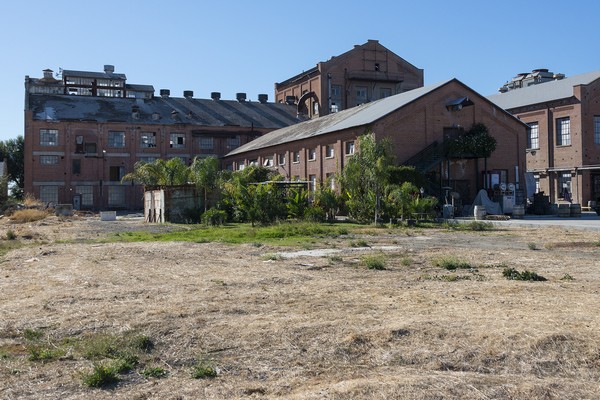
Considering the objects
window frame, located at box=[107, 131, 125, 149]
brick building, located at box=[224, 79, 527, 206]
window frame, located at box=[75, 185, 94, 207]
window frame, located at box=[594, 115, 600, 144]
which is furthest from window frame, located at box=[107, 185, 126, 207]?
window frame, located at box=[594, 115, 600, 144]

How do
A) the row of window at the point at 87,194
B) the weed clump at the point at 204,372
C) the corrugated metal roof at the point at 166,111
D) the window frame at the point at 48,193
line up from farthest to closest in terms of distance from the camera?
the corrugated metal roof at the point at 166,111, the row of window at the point at 87,194, the window frame at the point at 48,193, the weed clump at the point at 204,372

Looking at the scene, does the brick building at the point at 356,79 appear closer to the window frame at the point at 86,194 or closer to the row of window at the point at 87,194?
the row of window at the point at 87,194

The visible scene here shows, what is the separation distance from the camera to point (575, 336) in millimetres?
6316

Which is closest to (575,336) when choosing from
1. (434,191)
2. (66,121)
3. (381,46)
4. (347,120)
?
(434,191)

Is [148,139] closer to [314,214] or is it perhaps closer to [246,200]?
[246,200]

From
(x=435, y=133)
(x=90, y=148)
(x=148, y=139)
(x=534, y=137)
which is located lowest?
(x=435, y=133)

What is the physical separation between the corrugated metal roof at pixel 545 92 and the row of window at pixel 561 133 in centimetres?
183

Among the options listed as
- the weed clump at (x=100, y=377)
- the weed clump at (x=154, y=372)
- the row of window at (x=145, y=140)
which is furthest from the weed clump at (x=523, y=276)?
the row of window at (x=145, y=140)

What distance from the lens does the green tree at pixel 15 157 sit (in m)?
72.9

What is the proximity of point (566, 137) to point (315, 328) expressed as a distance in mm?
44063

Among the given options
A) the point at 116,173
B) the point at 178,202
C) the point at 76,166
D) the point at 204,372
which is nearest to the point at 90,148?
the point at 76,166

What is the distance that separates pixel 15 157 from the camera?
241ft

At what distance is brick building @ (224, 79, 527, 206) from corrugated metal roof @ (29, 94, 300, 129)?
74.9 feet

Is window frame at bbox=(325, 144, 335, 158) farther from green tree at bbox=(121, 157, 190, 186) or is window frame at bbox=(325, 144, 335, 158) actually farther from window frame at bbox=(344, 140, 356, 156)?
green tree at bbox=(121, 157, 190, 186)
